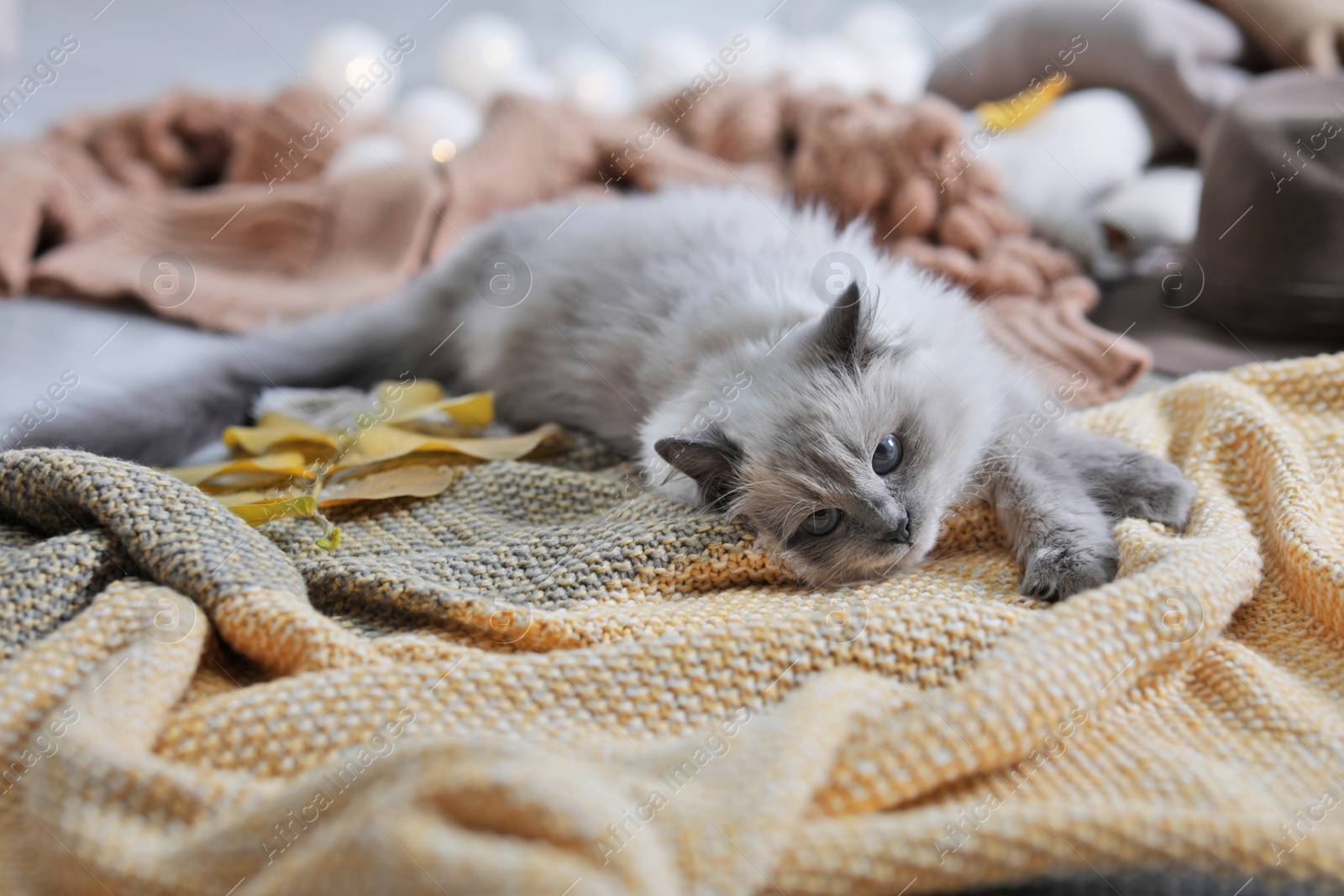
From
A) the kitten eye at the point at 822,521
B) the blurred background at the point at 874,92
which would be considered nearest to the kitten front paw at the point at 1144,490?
the kitten eye at the point at 822,521

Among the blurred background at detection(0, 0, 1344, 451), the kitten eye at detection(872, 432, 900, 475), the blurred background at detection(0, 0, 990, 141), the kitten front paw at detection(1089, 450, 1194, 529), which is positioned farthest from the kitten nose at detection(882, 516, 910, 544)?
the blurred background at detection(0, 0, 990, 141)

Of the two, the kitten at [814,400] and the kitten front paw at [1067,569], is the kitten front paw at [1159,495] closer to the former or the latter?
the kitten at [814,400]

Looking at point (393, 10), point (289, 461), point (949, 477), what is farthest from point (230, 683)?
point (393, 10)

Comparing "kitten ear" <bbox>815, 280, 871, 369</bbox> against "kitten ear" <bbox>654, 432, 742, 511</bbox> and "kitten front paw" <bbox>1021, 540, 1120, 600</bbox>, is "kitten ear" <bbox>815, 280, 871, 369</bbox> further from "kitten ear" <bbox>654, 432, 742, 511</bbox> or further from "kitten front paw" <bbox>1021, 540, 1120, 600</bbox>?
"kitten front paw" <bbox>1021, 540, 1120, 600</bbox>

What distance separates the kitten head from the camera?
Result: 136 cm

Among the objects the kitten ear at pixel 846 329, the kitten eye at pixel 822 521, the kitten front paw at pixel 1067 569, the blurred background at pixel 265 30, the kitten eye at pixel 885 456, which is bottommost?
the kitten front paw at pixel 1067 569

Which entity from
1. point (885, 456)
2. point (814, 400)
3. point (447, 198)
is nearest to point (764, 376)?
point (814, 400)

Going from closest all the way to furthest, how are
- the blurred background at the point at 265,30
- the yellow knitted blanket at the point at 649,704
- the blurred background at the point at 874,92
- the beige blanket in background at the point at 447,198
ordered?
the yellow knitted blanket at the point at 649,704 < the blurred background at the point at 874,92 < the beige blanket in background at the point at 447,198 < the blurred background at the point at 265,30

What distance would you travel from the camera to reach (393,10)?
442 centimetres

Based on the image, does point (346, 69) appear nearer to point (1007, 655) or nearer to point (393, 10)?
point (393, 10)

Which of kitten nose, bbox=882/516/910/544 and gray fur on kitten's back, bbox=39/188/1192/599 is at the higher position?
gray fur on kitten's back, bbox=39/188/1192/599

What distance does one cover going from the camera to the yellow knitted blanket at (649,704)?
0.83m

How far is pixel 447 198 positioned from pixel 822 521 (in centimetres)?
183

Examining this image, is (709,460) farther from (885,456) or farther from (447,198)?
(447,198)
